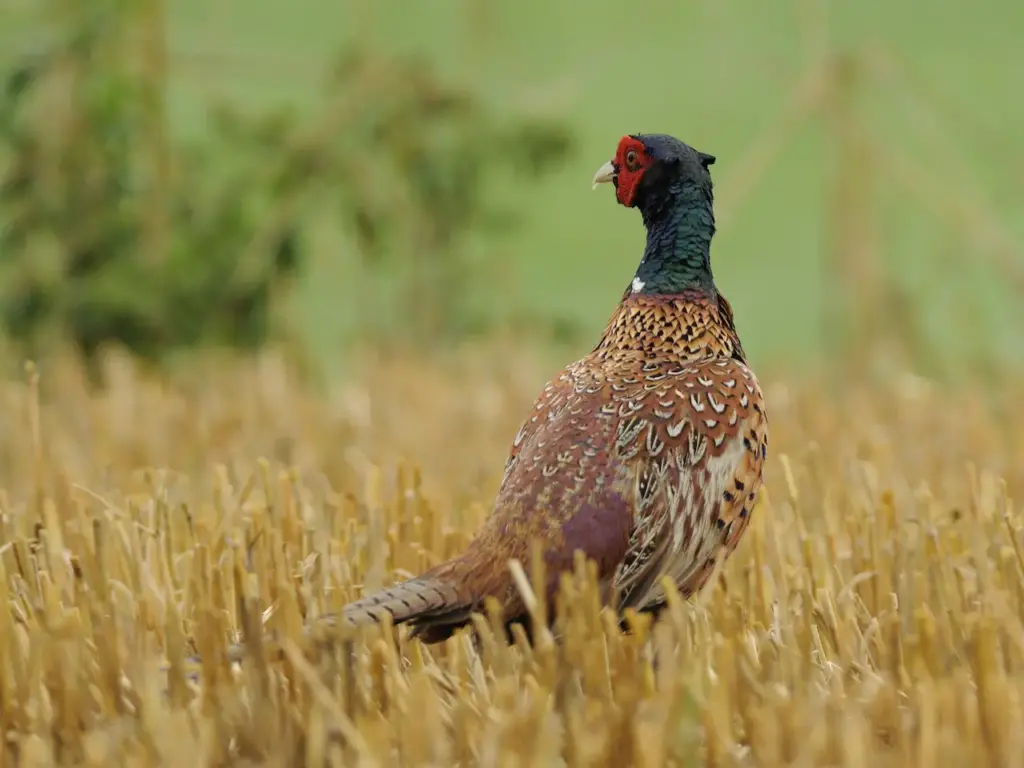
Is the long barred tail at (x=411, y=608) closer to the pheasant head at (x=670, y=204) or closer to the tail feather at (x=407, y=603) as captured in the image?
the tail feather at (x=407, y=603)

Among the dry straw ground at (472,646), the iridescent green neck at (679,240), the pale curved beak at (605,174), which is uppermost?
the pale curved beak at (605,174)

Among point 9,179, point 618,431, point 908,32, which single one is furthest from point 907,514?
point 908,32

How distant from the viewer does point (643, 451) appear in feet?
9.23

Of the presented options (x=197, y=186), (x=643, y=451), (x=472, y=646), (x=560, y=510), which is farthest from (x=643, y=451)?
(x=197, y=186)

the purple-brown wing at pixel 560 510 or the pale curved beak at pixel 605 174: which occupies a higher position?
the pale curved beak at pixel 605 174

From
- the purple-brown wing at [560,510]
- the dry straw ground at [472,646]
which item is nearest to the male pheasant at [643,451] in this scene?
the purple-brown wing at [560,510]

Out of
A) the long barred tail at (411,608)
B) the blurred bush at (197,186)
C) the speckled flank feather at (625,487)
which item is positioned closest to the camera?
the long barred tail at (411,608)

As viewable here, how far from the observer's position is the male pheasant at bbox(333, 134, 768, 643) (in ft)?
8.96

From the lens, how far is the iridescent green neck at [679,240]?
3.08m

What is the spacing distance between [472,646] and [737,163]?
5.31 metres

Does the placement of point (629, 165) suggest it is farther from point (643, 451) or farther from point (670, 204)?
point (643, 451)

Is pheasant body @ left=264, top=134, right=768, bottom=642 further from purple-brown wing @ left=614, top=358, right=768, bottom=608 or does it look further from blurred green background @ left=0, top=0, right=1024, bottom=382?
blurred green background @ left=0, top=0, right=1024, bottom=382

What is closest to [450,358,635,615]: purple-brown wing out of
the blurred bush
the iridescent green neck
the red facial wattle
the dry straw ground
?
the dry straw ground

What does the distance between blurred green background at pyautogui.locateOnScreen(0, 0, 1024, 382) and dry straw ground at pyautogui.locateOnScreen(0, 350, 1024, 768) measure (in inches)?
107
